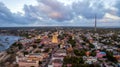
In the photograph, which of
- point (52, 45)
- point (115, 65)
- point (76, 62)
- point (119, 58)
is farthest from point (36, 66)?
point (52, 45)

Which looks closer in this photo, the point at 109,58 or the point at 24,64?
the point at 24,64

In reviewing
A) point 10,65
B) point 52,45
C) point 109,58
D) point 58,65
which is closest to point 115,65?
point 109,58

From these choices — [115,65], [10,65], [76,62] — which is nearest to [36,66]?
[10,65]

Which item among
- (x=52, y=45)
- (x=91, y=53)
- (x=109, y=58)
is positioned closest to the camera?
(x=109, y=58)

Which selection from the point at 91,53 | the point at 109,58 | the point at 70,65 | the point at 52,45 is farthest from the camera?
the point at 52,45

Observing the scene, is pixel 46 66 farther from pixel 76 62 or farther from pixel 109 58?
pixel 109 58

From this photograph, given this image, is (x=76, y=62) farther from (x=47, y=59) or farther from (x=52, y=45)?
(x=52, y=45)

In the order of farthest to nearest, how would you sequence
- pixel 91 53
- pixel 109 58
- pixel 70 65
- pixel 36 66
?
pixel 91 53 → pixel 109 58 → pixel 36 66 → pixel 70 65

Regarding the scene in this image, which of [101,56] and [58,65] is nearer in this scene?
[58,65]
